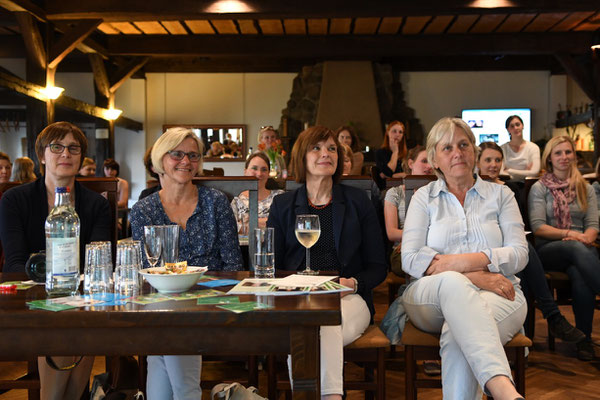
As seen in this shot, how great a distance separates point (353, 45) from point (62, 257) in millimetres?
7898

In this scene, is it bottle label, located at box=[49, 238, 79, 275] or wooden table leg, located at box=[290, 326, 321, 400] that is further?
bottle label, located at box=[49, 238, 79, 275]

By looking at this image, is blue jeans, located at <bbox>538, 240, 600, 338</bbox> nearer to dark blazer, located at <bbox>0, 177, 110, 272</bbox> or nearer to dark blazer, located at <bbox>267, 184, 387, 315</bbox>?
dark blazer, located at <bbox>267, 184, 387, 315</bbox>

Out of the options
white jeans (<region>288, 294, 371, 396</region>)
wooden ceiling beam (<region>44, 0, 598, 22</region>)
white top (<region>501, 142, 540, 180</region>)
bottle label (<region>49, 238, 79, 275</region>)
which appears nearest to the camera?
bottle label (<region>49, 238, 79, 275</region>)

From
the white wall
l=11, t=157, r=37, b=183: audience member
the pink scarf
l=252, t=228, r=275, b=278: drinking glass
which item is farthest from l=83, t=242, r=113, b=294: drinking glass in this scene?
the white wall

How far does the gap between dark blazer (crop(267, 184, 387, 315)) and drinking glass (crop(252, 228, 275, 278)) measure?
2.02 ft

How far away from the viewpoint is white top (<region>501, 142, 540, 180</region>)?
554 centimetres

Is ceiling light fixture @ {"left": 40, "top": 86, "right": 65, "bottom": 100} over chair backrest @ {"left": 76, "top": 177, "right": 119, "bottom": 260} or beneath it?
over

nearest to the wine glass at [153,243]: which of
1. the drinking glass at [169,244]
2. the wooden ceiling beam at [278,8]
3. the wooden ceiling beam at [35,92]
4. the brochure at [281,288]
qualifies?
the drinking glass at [169,244]

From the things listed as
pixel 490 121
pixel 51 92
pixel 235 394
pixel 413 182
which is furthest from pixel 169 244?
pixel 490 121

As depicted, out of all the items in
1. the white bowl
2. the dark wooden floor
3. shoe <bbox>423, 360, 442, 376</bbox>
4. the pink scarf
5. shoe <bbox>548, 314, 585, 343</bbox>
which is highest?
the pink scarf

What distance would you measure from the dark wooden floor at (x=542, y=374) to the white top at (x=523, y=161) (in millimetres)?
2190

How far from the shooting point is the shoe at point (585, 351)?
3.15 meters

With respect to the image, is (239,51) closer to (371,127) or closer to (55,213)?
(371,127)

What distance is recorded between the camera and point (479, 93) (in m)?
10.4
